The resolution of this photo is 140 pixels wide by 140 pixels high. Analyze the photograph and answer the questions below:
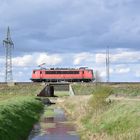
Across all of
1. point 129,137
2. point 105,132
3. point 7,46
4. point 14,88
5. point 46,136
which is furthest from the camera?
point 7,46

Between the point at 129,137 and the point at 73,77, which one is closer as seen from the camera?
the point at 129,137

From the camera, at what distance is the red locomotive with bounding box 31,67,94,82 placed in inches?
4860

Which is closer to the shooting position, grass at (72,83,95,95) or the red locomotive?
grass at (72,83,95,95)

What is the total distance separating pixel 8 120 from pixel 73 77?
9715 cm

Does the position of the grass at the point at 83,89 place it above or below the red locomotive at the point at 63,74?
below

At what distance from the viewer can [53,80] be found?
412 feet

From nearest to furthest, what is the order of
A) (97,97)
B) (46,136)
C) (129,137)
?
(129,137) → (46,136) → (97,97)

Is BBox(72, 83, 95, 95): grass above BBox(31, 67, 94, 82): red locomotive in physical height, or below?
below

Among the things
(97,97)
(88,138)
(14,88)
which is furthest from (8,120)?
(14,88)

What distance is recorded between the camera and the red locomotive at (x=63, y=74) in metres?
123

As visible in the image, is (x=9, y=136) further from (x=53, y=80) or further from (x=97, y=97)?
(x=53, y=80)

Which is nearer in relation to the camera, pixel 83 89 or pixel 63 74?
pixel 83 89

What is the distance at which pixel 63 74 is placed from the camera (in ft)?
406

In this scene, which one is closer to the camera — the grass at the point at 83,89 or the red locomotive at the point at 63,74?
the grass at the point at 83,89
